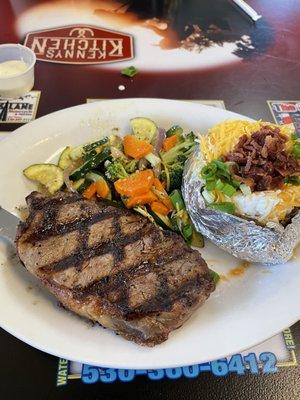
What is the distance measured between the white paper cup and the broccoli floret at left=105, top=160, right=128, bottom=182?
0.92m

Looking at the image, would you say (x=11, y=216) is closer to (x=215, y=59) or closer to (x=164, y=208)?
(x=164, y=208)

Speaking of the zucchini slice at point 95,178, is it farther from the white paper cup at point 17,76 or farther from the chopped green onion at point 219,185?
the white paper cup at point 17,76

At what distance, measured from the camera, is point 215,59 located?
9.57 feet

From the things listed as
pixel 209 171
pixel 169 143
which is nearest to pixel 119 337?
pixel 209 171

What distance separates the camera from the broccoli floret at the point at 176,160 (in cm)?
201

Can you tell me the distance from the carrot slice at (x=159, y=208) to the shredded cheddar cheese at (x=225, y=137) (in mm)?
307

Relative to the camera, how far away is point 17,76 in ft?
8.03

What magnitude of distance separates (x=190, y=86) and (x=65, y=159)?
1.08 meters

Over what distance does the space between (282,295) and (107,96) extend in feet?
5.30

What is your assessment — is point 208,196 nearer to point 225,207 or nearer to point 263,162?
point 225,207

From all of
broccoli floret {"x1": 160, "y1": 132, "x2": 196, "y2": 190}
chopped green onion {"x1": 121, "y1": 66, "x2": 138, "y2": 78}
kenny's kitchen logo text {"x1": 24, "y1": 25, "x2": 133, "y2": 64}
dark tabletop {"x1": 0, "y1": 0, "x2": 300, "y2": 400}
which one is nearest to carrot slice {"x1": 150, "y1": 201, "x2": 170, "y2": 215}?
broccoli floret {"x1": 160, "y1": 132, "x2": 196, "y2": 190}

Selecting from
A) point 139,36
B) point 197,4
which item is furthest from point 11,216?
point 197,4

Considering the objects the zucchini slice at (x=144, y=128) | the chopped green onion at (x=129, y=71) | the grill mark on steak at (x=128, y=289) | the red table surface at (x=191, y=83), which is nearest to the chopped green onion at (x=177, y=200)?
the zucchini slice at (x=144, y=128)

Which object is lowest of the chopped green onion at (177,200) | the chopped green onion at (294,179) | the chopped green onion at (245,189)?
the chopped green onion at (177,200)
